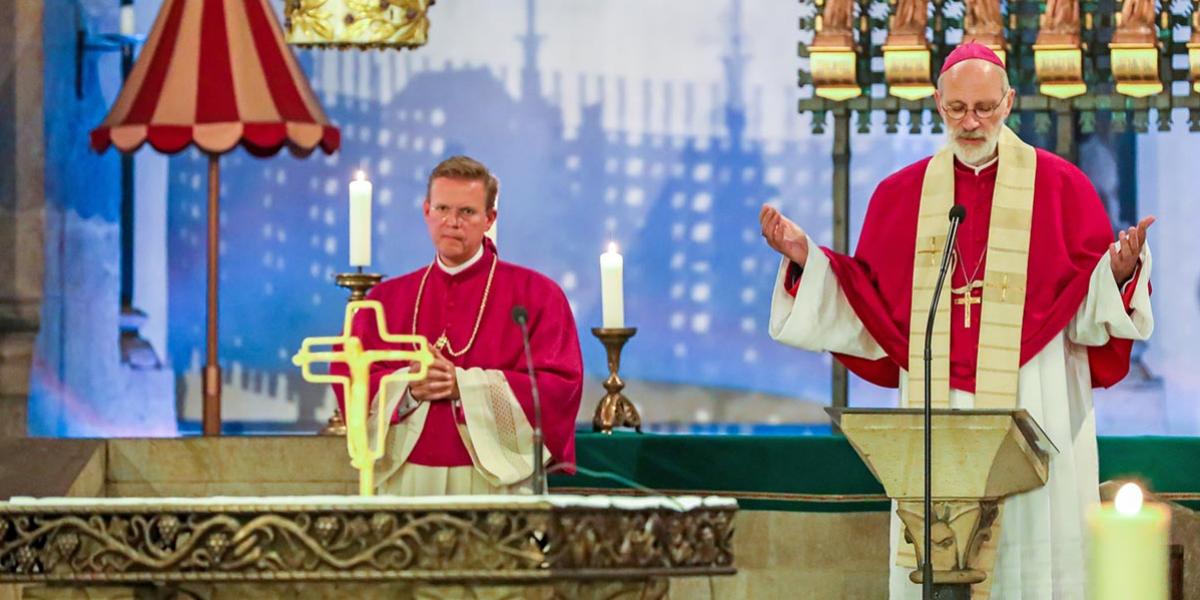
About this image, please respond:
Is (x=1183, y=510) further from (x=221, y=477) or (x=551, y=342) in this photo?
(x=221, y=477)

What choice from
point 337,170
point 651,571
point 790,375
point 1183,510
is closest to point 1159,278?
point 790,375

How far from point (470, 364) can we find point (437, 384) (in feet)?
1.00

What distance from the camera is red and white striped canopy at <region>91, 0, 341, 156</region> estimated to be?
297 inches

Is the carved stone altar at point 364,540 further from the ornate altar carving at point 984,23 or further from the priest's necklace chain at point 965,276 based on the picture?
the ornate altar carving at point 984,23

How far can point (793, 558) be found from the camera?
6.72m

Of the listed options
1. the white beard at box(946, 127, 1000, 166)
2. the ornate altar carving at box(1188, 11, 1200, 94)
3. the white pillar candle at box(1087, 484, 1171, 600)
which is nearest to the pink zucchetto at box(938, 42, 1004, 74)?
the white beard at box(946, 127, 1000, 166)

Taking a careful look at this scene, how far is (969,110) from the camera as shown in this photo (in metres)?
5.45

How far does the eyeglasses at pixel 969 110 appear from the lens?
5.45m

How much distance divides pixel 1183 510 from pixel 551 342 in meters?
2.38

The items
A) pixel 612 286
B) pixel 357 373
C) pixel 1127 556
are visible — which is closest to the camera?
pixel 1127 556

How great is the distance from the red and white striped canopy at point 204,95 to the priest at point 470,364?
237cm

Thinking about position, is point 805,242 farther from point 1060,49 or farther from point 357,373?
point 1060,49

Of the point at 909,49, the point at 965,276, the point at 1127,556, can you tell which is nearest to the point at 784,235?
the point at 965,276

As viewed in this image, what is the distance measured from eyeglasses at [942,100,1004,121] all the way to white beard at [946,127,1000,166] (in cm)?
12
